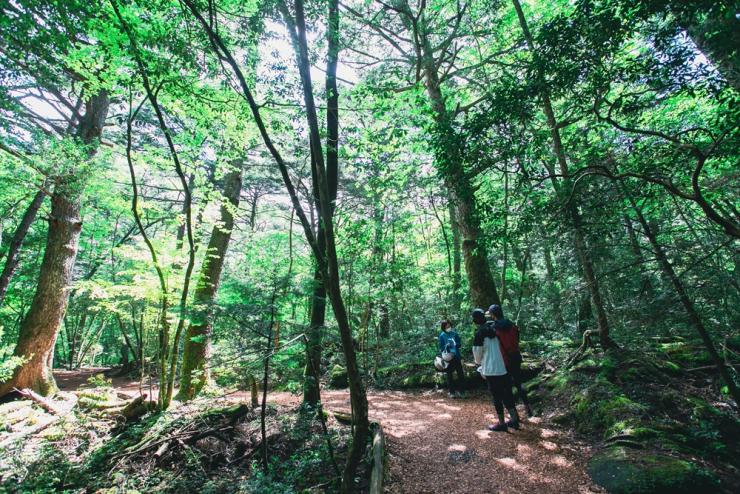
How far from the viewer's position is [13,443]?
528 centimetres

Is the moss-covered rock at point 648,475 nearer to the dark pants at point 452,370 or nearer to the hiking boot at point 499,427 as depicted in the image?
the hiking boot at point 499,427

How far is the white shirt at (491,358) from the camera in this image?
5.34m

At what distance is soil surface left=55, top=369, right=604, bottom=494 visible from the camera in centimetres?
403

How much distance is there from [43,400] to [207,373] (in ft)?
11.8

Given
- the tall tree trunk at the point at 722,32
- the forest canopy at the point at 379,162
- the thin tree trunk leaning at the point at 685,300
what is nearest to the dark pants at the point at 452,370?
the forest canopy at the point at 379,162

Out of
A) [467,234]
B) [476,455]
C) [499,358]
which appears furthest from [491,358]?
[467,234]

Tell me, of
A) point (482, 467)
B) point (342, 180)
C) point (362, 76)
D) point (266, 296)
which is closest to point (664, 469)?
point (482, 467)

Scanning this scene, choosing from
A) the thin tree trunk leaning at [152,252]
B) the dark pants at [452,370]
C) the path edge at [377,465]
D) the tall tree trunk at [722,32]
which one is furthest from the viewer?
the dark pants at [452,370]

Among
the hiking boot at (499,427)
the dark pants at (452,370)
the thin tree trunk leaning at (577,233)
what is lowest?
the hiking boot at (499,427)

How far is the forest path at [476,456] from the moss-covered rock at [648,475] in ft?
0.65

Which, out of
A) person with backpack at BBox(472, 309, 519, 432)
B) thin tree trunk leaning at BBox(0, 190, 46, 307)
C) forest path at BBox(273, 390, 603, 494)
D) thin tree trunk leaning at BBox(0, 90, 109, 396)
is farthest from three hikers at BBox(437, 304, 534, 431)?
thin tree trunk leaning at BBox(0, 190, 46, 307)

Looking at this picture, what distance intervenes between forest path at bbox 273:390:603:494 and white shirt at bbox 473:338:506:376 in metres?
1.03

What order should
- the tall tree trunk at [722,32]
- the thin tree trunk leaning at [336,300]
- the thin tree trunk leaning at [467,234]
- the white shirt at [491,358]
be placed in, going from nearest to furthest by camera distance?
the tall tree trunk at [722,32] → the thin tree trunk leaning at [336,300] → the white shirt at [491,358] → the thin tree trunk leaning at [467,234]

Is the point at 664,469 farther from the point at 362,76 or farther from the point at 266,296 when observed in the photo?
the point at 362,76
